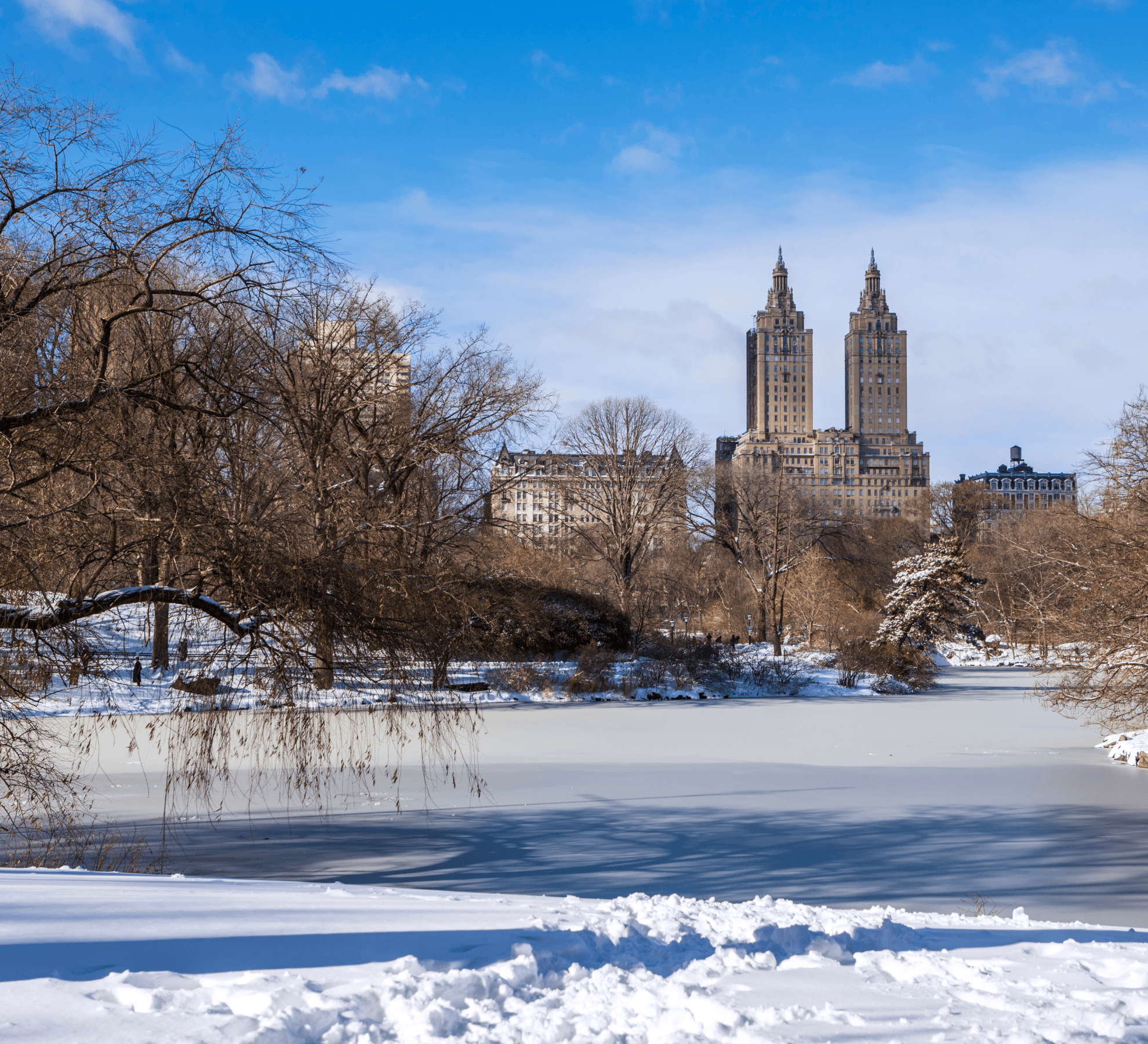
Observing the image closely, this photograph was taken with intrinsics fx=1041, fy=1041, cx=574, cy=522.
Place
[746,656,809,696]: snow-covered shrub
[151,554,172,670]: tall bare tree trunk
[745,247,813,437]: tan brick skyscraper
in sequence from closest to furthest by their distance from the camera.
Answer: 1. [151,554,172,670]: tall bare tree trunk
2. [746,656,809,696]: snow-covered shrub
3. [745,247,813,437]: tan brick skyscraper

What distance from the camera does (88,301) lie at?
648cm

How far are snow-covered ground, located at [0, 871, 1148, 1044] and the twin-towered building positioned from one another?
145m

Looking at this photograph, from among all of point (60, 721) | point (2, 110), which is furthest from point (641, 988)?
point (60, 721)

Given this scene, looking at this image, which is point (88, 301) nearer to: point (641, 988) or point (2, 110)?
point (2, 110)

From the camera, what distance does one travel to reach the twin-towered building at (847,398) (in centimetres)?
15075

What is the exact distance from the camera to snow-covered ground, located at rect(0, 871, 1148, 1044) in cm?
307

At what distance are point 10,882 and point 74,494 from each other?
2.77m

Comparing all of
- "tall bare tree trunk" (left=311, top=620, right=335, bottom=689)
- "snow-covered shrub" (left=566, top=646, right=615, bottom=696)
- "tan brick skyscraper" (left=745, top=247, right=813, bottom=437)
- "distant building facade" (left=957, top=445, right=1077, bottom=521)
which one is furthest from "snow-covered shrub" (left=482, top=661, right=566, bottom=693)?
"tan brick skyscraper" (left=745, top=247, right=813, bottom=437)

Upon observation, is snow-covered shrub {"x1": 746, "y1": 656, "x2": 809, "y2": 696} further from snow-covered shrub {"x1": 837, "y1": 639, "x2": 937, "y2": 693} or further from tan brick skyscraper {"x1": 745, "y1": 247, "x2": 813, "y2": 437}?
tan brick skyscraper {"x1": 745, "y1": 247, "x2": 813, "y2": 437}

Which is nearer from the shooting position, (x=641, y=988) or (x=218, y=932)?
(x=641, y=988)

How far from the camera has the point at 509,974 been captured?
11.8ft

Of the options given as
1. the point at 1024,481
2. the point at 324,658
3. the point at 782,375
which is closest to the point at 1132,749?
the point at 324,658

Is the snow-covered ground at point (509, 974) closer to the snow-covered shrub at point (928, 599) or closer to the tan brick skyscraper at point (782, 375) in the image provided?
the snow-covered shrub at point (928, 599)

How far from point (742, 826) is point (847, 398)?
598ft
